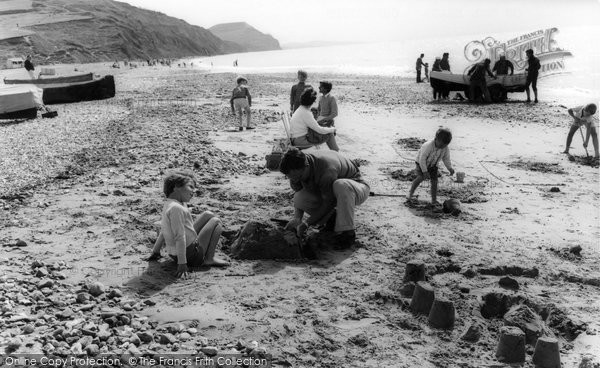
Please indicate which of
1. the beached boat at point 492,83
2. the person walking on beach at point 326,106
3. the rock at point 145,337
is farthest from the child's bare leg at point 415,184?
the beached boat at point 492,83

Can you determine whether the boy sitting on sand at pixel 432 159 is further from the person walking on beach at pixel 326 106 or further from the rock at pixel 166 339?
the rock at pixel 166 339

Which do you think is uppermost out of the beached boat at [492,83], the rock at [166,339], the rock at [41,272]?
the beached boat at [492,83]

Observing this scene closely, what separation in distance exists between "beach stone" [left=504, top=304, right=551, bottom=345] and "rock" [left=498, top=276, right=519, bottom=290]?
0.54 metres

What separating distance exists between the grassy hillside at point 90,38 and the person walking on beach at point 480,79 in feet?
216

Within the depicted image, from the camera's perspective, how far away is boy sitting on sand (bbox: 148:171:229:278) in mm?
4664

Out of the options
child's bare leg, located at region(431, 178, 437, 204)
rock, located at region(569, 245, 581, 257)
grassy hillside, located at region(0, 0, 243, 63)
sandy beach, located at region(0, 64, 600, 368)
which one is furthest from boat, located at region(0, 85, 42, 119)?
grassy hillside, located at region(0, 0, 243, 63)

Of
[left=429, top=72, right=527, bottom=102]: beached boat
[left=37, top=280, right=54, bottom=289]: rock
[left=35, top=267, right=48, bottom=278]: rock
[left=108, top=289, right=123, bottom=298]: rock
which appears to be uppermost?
[left=429, top=72, right=527, bottom=102]: beached boat

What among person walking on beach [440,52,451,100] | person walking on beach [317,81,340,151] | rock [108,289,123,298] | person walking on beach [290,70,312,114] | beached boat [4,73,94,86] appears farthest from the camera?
beached boat [4,73,94,86]

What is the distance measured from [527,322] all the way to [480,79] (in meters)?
16.8

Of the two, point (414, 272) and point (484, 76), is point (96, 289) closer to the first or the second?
point (414, 272)

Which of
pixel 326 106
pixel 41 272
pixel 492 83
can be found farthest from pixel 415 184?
pixel 492 83

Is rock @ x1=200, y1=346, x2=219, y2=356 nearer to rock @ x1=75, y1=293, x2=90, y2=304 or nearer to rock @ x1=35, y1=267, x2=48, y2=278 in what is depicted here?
rock @ x1=75, y1=293, x2=90, y2=304

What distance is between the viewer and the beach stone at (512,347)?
364 centimetres

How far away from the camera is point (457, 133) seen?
43.1ft
